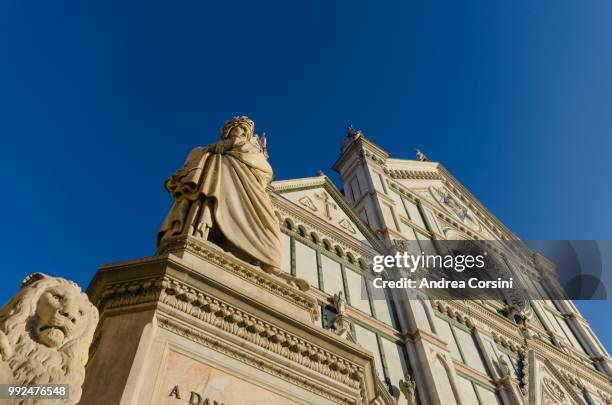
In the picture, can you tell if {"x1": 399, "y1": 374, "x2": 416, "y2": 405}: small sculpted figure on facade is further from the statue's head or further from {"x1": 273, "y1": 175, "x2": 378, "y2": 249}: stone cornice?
the statue's head

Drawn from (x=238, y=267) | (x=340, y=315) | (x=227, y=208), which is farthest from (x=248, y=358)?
(x=340, y=315)

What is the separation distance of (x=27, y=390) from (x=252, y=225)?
2570 millimetres

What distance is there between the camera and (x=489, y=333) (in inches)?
597

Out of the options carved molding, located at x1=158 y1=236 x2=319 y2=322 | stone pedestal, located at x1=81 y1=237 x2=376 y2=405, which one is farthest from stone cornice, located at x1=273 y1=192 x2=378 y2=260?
stone pedestal, located at x1=81 y1=237 x2=376 y2=405

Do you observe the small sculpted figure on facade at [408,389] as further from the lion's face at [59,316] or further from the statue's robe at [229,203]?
the lion's face at [59,316]

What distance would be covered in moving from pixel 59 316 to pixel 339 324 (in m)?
8.42

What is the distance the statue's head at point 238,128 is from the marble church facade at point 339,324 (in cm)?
220

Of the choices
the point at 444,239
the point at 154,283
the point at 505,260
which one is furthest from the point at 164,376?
the point at 505,260

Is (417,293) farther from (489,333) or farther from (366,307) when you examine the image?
(489,333)

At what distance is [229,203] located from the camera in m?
4.50

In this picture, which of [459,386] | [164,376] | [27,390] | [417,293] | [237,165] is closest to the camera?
[27,390]

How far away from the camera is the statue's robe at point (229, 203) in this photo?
4273 mm

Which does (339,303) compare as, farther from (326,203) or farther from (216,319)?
(216,319)

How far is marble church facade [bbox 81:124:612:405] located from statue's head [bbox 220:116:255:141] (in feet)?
7.23
